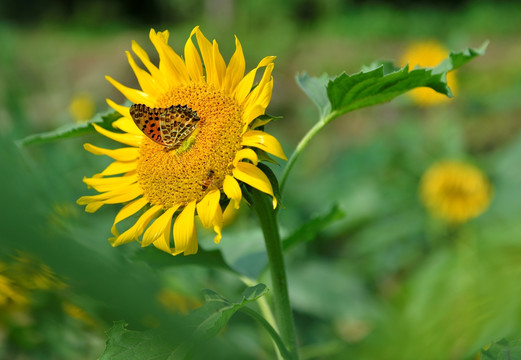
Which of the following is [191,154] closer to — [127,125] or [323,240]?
[127,125]

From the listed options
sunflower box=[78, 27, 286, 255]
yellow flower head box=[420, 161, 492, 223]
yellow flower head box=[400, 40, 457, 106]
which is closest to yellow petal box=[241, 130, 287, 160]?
sunflower box=[78, 27, 286, 255]

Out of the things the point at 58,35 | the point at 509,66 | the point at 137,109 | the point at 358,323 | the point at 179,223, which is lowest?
the point at 179,223

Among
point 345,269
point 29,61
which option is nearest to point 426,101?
point 345,269

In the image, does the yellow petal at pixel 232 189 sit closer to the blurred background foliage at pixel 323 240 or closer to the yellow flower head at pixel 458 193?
the blurred background foliage at pixel 323 240

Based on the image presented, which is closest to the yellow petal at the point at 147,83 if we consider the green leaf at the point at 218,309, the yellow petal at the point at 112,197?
the yellow petal at the point at 112,197

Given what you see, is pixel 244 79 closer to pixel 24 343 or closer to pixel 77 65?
pixel 24 343

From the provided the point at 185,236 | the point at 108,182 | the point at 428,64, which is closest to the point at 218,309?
the point at 185,236
